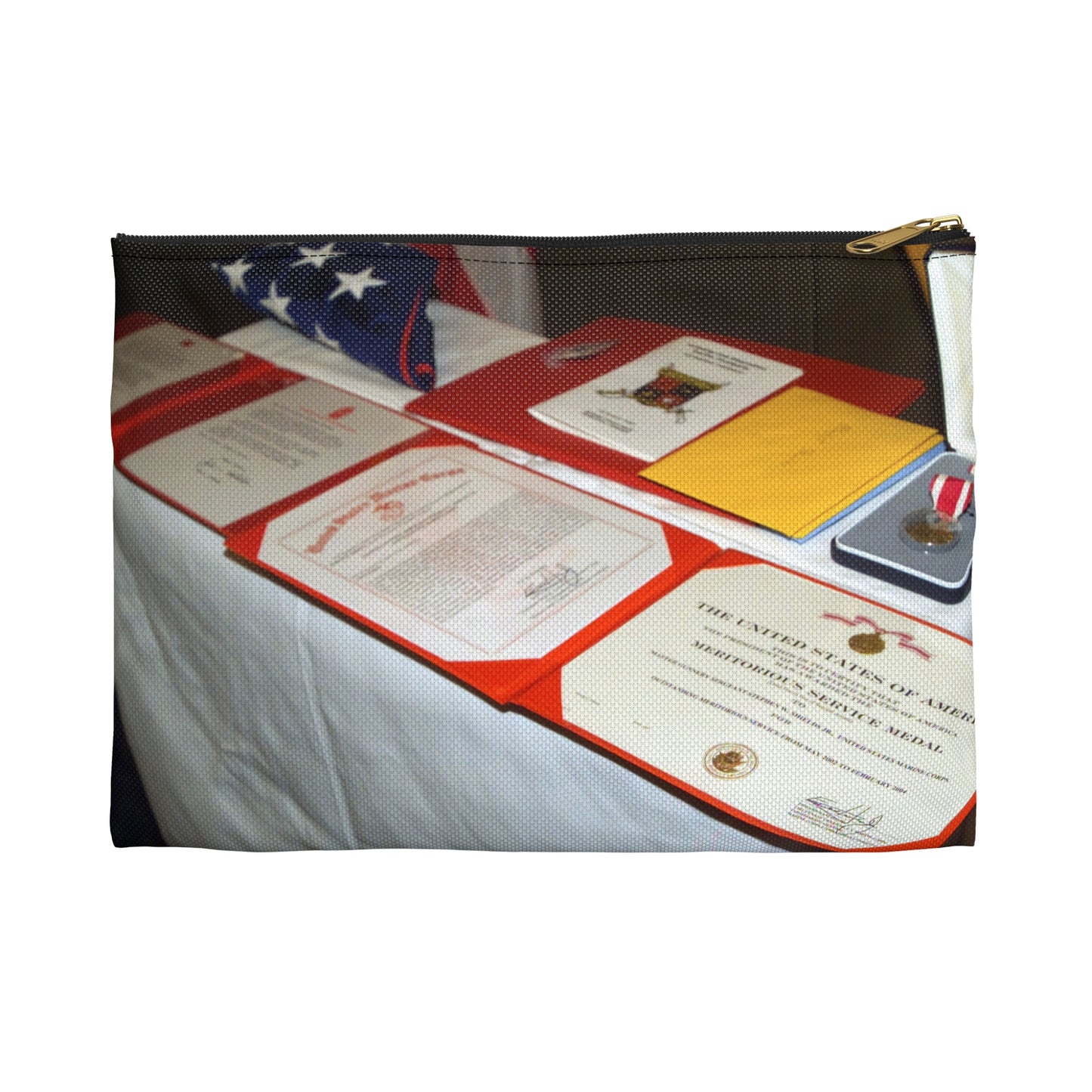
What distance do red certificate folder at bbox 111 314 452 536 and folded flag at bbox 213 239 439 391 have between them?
0.06 meters

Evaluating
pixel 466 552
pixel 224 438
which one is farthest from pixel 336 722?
pixel 224 438

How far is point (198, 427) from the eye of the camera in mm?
1553

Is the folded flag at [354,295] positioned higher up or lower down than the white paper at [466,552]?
higher up

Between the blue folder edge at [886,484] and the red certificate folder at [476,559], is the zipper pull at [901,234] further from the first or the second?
the red certificate folder at [476,559]

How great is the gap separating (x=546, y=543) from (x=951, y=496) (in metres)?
0.39

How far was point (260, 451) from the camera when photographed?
5.10 ft

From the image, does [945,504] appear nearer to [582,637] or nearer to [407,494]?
[582,637]

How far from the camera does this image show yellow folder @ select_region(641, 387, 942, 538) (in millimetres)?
1500

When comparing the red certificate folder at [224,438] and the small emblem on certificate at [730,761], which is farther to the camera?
the red certificate folder at [224,438]

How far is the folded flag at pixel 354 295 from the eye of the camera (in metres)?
1.52

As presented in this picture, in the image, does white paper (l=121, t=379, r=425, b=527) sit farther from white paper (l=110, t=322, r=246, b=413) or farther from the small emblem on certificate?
the small emblem on certificate
